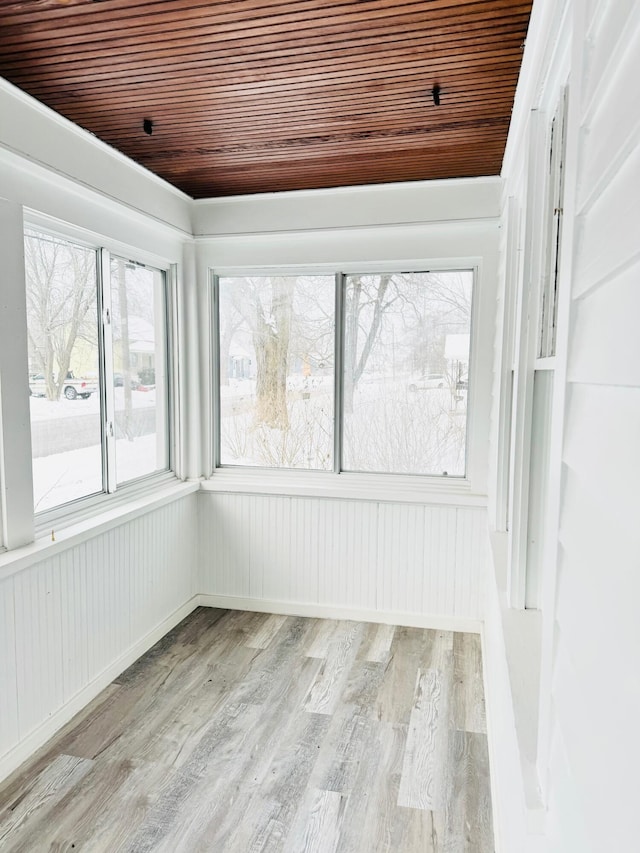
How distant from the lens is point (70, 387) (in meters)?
2.77

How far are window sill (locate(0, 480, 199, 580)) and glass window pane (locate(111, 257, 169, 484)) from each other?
0.58ft

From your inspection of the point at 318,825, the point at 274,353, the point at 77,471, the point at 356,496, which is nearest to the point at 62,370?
the point at 77,471

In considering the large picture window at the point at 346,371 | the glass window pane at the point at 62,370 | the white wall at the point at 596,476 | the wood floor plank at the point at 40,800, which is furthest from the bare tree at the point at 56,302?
the white wall at the point at 596,476

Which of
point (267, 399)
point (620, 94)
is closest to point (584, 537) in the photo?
point (620, 94)

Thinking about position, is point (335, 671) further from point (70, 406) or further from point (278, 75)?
point (278, 75)

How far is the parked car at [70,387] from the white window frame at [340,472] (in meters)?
1.04

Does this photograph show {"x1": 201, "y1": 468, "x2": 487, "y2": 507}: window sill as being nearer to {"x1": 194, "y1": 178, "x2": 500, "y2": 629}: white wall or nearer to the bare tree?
{"x1": 194, "y1": 178, "x2": 500, "y2": 629}: white wall

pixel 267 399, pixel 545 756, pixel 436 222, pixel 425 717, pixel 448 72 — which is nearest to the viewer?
pixel 545 756

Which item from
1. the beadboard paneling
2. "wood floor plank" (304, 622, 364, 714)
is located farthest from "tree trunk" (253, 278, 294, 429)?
the beadboard paneling

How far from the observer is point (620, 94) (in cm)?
56

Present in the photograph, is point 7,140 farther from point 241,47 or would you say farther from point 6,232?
point 241,47

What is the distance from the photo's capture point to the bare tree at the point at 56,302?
2.53 meters

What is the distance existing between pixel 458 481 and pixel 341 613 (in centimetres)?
113

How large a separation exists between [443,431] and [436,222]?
4.05 ft
